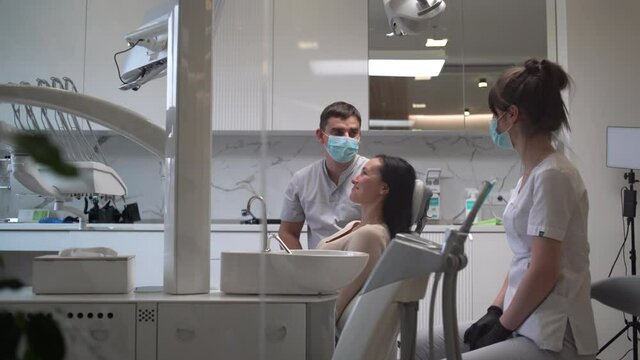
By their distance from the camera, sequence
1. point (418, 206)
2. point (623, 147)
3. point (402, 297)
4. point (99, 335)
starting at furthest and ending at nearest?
point (623, 147), point (418, 206), point (99, 335), point (402, 297)

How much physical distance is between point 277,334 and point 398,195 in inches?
34.1

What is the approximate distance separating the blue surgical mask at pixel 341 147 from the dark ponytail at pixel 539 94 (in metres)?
0.94

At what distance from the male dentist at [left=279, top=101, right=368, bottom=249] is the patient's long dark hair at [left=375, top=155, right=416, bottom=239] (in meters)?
0.41

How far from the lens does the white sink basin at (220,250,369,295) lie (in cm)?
107

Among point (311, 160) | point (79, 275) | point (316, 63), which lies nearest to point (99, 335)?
point (79, 275)

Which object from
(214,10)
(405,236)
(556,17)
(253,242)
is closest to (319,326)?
(405,236)

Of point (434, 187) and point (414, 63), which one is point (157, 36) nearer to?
point (414, 63)

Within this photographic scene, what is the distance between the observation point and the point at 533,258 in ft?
4.21

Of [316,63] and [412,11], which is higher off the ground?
[316,63]

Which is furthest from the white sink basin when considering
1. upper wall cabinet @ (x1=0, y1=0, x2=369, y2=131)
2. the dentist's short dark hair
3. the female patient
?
upper wall cabinet @ (x1=0, y1=0, x2=369, y2=131)

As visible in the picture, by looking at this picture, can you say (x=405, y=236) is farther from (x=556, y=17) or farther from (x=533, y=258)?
(x=556, y=17)

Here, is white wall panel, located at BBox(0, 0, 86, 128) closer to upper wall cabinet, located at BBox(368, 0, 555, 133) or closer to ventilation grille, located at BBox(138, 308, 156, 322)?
upper wall cabinet, located at BBox(368, 0, 555, 133)

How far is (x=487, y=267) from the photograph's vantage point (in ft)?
10.8

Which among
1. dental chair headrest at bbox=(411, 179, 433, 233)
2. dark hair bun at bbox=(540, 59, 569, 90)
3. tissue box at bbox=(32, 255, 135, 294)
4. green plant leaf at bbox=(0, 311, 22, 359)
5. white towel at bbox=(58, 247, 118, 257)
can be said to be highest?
dark hair bun at bbox=(540, 59, 569, 90)
